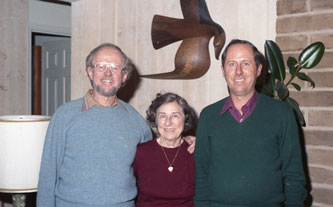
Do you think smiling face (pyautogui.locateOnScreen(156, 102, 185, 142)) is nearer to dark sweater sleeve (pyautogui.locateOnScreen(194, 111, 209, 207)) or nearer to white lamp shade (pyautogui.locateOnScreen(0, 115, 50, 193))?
dark sweater sleeve (pyautogui.locateOnScreen(194, 111, 209, 207))

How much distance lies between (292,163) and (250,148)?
19 cm

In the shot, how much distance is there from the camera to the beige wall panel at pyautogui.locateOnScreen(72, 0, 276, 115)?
223 cm

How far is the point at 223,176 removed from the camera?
1.57 m

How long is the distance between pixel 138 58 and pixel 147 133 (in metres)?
0.99

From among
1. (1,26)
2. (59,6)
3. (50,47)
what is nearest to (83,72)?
(1,26)

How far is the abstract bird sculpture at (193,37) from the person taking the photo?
7.89ft

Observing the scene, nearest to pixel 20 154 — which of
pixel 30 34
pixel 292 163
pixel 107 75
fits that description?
pixel 107 75

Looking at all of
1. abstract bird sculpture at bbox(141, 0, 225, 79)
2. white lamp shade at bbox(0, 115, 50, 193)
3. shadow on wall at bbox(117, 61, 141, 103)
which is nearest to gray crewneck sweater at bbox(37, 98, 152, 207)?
white lamp shade at bbox(0, 115, 50, 193)

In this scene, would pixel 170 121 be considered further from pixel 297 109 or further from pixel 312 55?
pixel 312 55

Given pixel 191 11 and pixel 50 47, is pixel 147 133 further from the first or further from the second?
pixel 50 47

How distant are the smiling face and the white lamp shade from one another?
2.38 feet

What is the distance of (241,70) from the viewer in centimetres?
157

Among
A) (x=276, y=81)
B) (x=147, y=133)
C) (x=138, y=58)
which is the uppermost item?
(x=138, y=58)

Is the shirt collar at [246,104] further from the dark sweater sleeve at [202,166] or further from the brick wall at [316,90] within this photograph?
the brick wall at [316,90]
